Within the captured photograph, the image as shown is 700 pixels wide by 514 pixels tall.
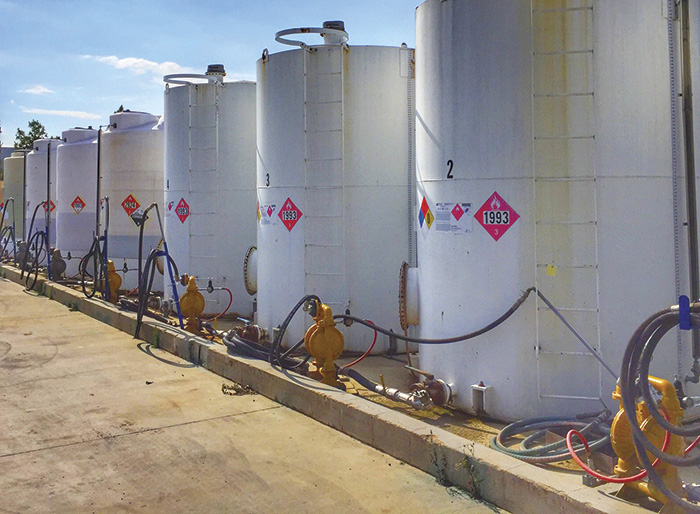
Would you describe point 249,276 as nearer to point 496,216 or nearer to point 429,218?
point 429,218

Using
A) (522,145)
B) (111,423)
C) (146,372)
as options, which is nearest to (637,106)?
(522,145)

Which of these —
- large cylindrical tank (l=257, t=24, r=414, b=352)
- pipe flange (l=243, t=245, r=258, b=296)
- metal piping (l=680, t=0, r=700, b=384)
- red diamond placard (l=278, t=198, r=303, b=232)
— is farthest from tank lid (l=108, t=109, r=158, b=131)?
metal piping (l=680, t=0, r=700, b=384)

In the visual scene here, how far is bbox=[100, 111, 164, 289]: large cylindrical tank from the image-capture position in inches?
640

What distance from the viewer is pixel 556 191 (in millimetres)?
6387

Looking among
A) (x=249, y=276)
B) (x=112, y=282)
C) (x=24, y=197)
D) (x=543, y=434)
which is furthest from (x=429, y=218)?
(x=24, y=197)

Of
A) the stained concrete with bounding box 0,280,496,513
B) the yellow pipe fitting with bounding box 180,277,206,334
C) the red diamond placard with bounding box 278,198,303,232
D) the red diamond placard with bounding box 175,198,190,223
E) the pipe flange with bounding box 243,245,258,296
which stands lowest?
the stained concrete with bounding box 0,280,496,513

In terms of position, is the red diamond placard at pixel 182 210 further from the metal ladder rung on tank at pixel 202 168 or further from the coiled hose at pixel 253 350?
the coiled hose at pixel 253 350

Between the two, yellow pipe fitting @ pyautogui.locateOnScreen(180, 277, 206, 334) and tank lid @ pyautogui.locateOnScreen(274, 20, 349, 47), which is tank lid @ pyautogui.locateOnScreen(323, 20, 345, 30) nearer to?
tank lid @ pyautogui.locateOnScreen(274, 20, 349, 47)

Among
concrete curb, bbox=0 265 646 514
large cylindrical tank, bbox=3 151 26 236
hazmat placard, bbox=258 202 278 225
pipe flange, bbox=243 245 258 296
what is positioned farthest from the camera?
large cylindrical tank, bbox=3 151 26 236

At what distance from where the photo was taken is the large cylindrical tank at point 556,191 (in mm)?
6242

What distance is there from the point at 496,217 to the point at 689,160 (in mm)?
1709

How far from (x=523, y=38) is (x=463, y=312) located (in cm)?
259

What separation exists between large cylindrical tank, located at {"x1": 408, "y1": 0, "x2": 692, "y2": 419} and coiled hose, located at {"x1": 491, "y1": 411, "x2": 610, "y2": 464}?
361 mm

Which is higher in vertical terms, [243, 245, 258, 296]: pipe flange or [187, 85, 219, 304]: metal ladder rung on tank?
[187, 85, 219, 304]: metal ladder rung on tank
